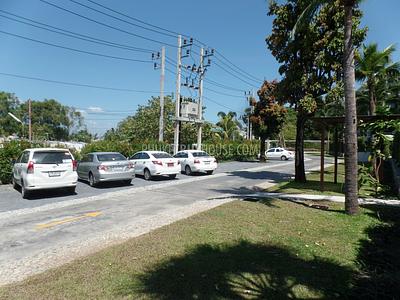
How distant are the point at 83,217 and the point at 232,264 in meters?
5.05

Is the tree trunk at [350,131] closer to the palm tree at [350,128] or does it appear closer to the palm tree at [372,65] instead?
the palm tree at [350,128]

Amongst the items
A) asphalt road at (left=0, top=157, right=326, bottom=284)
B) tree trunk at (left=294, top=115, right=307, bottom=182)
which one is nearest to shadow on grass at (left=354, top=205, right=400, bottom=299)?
asphalt road at (left=0, top=157, right=326, bottom=284)

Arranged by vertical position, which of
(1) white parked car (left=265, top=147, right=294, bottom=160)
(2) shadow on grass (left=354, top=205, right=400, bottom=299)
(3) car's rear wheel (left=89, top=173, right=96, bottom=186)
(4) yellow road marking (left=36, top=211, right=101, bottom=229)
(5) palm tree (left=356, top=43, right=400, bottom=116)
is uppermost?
(5) palm tree (left=356, top=43, right=400, bottom=116)

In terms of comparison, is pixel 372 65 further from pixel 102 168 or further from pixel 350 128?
pixel 102 168

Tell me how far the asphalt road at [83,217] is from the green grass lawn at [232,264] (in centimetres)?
66

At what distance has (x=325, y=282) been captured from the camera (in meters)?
4.75

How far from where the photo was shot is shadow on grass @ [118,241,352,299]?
4.39 metres

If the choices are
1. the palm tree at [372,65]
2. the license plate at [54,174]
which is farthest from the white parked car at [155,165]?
the palm tree at [372,65]

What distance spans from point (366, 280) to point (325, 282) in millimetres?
667

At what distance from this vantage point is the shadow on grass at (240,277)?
4.39m

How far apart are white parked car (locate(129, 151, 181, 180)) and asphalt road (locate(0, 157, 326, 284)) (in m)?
1.90

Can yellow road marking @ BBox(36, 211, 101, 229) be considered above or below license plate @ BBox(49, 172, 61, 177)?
below

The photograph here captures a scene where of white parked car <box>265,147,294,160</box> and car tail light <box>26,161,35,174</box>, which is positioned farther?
white parked car <box>265,147,294,160</box>

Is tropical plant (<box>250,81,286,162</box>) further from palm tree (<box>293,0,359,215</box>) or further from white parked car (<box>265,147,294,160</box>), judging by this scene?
palm tree (<box>293,0,359,215</box>)
